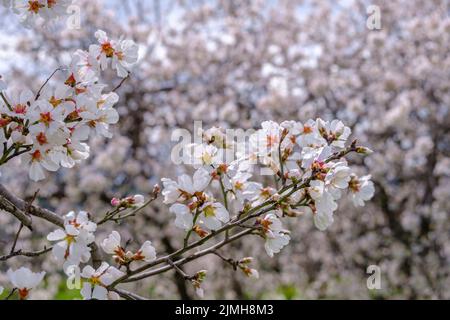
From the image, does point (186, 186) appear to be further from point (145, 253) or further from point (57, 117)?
point (57, 117)

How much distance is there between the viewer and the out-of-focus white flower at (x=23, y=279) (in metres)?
1.34

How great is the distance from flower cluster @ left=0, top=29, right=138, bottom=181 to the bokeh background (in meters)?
4.01

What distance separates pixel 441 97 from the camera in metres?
5.91

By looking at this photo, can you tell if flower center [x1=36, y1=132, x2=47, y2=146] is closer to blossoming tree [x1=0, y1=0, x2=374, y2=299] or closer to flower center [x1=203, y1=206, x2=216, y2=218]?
blossoming tree [x1=0, y1=0, x2=374, y2=299]

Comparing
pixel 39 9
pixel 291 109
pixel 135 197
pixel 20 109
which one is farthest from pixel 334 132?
pixel 291 109

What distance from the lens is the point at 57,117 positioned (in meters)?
1.47

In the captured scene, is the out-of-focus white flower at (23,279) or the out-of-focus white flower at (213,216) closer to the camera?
the out-of-focus white flower at (23,279)

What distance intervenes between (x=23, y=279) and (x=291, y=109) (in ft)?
16.2

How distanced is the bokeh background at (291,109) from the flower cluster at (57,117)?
158 inches

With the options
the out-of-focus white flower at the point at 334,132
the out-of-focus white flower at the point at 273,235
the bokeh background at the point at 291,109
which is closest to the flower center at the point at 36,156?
the out-of-focus white flower at the point at 273,235

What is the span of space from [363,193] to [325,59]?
4880mm

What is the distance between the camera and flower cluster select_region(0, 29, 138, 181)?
4.80ft

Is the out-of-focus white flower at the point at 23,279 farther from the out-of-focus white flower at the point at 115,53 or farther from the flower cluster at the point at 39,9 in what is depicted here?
the flower cluster at the point at 39,9

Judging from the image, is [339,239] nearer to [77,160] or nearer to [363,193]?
[363,193]
